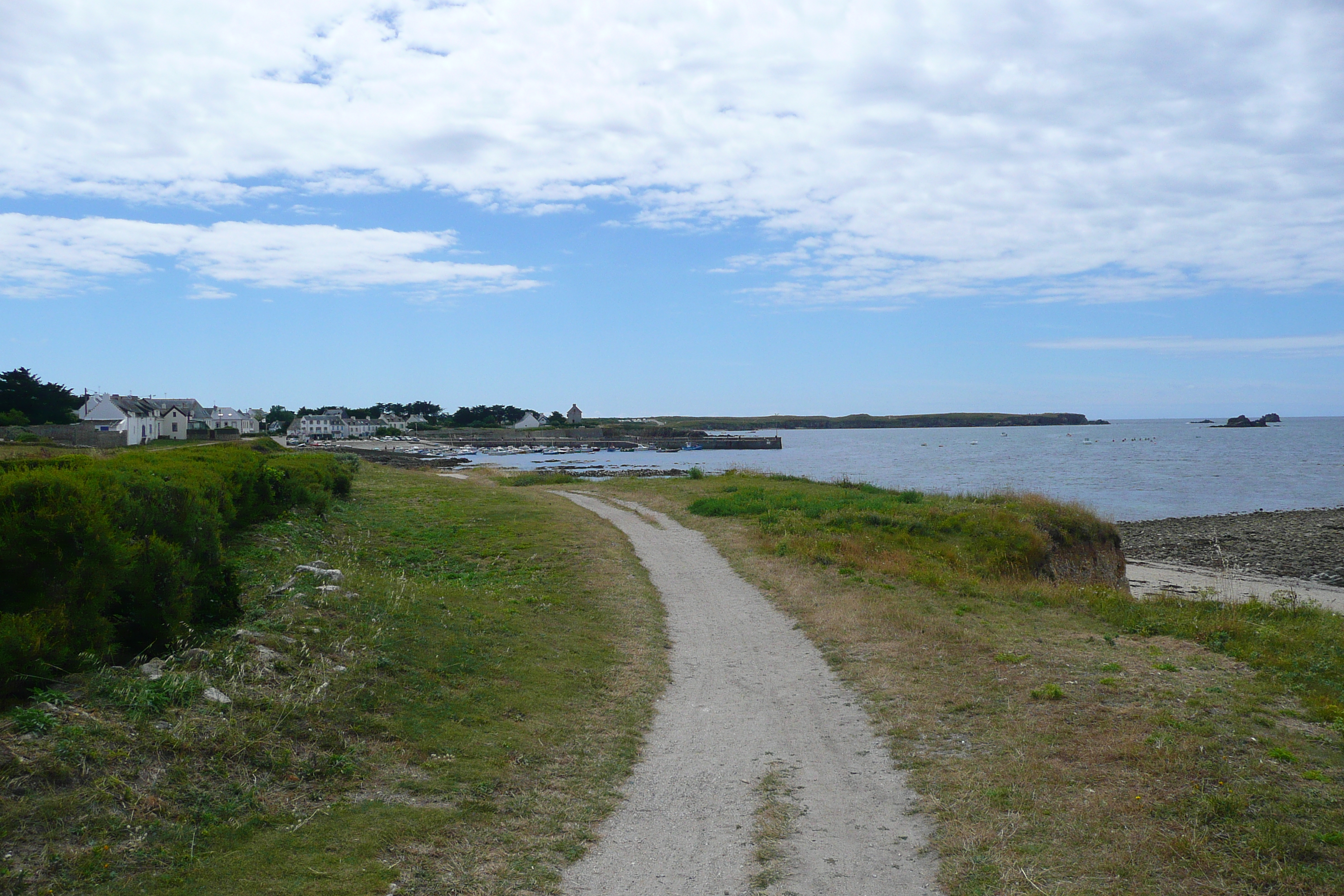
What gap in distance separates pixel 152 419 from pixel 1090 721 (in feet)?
289

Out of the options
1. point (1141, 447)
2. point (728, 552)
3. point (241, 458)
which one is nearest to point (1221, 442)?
point (1141, 447)

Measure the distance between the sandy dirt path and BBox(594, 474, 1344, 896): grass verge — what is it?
38cm

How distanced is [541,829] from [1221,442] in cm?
17594

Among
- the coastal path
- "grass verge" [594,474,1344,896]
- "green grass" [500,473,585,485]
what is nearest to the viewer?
"grass verge" [594,474,1344,896]

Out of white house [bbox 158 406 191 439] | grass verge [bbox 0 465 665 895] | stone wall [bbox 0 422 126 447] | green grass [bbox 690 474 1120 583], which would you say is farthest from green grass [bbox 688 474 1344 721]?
white house [bbox 158 406 191 439]

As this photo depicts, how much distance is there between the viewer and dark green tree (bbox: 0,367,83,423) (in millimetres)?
63625

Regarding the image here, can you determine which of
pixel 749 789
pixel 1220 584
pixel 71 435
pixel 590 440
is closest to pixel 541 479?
pixel 71 435

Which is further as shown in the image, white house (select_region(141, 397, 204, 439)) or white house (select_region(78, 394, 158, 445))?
white house (select_region(141, 397, 204, 439))

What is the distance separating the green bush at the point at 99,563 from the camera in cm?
623

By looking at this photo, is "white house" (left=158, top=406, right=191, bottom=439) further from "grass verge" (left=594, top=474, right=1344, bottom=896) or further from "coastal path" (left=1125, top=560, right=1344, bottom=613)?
"coastal path" (left=1125, top=560, right=1344, bottom=613)

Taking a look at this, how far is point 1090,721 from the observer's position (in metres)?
8.05

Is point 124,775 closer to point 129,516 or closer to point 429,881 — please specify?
point 429,881

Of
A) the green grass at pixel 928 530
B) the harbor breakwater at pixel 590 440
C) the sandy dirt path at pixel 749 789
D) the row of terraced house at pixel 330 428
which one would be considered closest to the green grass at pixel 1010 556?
the green grass at pixel 928 530

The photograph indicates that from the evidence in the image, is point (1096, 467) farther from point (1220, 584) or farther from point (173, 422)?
point (173, 422)
